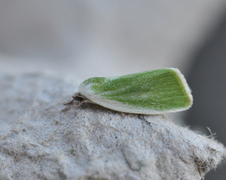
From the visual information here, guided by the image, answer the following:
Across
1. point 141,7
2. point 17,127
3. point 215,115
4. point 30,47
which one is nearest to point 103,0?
point 141,7

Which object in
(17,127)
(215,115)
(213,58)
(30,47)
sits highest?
(30,47)

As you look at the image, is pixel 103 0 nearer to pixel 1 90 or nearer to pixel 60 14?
pixel 60 14

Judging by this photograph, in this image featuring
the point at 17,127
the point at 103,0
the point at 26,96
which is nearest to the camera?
the point at 17,127

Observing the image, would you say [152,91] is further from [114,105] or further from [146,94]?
[114,105]

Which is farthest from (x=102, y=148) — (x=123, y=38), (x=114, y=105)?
(x=123, y=38)

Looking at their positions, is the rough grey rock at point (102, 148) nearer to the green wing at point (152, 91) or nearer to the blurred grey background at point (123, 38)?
the green wing at point (152, 91)

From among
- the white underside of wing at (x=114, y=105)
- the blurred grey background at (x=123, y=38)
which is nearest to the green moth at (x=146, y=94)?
the white underside of wing at (x=114, y=105)
